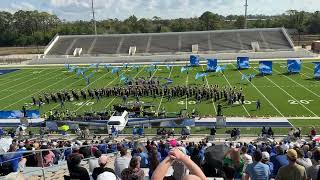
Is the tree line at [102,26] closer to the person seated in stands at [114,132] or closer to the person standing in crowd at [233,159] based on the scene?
the person seated in stands at [114,132]

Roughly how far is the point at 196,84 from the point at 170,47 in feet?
90.1

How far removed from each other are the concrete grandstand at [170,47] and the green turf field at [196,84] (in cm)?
729

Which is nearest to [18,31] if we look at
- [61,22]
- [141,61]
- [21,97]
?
[61,22]

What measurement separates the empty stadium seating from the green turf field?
12.5m

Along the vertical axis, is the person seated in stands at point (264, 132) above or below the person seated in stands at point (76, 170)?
below

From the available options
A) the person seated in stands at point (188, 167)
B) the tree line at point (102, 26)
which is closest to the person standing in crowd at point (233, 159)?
the person seated in stands at point (188, 167)

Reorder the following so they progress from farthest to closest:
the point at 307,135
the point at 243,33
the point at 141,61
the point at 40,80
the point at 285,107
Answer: the point at 243,33, the point at 141,61, the point at 40,80, the point at 285,107, the point at 307,135

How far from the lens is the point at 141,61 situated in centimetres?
5103

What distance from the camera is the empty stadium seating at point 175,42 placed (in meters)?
56.2

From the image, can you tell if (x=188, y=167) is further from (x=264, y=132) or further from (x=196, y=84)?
(x=196, y=84)

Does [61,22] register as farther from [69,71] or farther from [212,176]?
[212,176]

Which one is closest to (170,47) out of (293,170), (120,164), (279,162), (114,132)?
(114,132)

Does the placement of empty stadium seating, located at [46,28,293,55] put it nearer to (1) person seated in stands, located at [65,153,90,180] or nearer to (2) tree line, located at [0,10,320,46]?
(2) tree line, located at [0,10,320,46]

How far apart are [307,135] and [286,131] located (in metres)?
1.17
